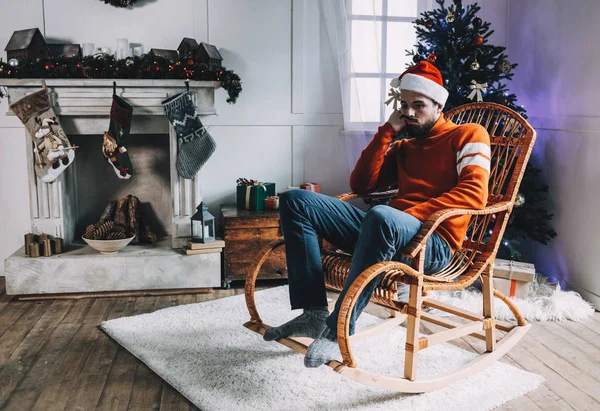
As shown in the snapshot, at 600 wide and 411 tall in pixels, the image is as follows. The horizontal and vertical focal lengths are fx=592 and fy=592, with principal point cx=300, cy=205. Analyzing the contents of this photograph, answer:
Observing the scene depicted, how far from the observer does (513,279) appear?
3164 mm

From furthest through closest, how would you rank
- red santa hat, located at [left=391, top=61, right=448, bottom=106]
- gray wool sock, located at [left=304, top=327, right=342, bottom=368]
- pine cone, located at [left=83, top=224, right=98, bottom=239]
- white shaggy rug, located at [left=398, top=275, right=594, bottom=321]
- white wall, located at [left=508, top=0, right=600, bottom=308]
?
pine cone, located at [left=83, top=224, right=98, bottom=239]
white wall, located at [left=508, top=0, right=600, bottom=308]
white shaggy rug, located at [left=398, top=275, right=594, bottom=321]
red santa hat, located at [left=391, top=61, right=448, bottom=106]
gray wool sock, located at [left=304, top=327, right=342, bottom=368]

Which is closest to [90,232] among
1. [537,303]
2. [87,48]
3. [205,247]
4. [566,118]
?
[205,247]

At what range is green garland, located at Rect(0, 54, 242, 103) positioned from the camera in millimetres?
3152

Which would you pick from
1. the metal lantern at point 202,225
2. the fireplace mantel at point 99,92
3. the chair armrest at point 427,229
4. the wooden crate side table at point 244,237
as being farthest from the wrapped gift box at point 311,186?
the chair armrest at point 427,229

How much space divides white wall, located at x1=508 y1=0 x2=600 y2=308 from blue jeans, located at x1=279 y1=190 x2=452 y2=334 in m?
1.42

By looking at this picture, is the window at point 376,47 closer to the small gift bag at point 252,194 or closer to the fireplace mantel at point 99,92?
the small gift bag at point 252,194

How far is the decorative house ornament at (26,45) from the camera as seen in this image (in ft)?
10.5

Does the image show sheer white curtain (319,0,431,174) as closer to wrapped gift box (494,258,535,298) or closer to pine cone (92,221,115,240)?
wrapped gift box (494,258,535,298)

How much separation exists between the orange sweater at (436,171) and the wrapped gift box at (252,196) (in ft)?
3.53

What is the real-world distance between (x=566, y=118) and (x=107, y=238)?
106 inches

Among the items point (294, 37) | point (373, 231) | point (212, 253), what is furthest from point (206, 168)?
point (373, 231)

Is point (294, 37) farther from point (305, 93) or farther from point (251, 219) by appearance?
point (251, 219)

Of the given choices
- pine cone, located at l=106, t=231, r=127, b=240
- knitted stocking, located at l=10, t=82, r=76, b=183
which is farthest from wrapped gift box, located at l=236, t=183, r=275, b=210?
knitted stocking, located at l=10, t=82, r=76, b=183

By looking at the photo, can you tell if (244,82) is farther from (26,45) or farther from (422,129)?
(422,129)
